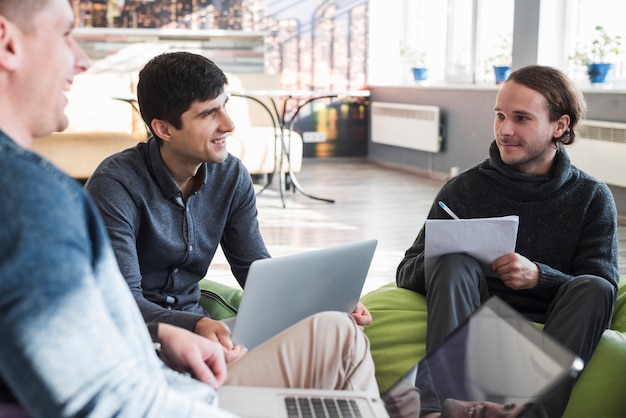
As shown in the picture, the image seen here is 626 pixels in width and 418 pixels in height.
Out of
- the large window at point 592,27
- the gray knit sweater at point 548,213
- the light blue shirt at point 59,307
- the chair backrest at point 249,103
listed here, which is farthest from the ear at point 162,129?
the chair backrest at point 249,103

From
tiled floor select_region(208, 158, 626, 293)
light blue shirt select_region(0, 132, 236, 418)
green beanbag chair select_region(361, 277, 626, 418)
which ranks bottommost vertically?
tiled floor select_region(208, 158, 626, 293)

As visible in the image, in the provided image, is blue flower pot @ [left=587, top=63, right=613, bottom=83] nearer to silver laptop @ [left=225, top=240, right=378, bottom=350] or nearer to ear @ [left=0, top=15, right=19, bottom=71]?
silver laptop @ [left=225, top=240, right=378, bottom=350]

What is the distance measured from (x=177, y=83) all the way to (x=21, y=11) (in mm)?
1107

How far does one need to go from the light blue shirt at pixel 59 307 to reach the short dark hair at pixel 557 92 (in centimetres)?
166

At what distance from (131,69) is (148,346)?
7271mm

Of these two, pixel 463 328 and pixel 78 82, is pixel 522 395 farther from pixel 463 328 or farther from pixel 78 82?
pixel 78 82

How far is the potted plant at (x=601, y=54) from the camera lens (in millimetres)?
5336

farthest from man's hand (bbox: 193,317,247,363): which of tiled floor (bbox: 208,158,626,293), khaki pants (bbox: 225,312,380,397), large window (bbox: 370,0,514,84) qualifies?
large window (bbox: 370,0,514,84)

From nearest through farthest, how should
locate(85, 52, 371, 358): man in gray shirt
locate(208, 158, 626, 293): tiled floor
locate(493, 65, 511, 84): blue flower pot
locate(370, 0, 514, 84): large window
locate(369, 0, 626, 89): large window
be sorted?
1. locate(85, 52, 371, 358): man in gray shirt
2. locate(208, 158, 626, 293): tiled floor
3. locate(369, 0, 626, 89): large window
4. locate(493, 65, 511, 84): blue flower pot
5. locate(370, 0, 514, 84): large window

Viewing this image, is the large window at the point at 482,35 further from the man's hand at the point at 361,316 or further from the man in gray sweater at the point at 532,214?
the man's hand at the point at 361,316

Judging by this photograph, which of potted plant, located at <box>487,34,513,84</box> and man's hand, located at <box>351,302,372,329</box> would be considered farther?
potted plant, located at <box>487,34,513,84</box>

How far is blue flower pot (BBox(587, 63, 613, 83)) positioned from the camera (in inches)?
209

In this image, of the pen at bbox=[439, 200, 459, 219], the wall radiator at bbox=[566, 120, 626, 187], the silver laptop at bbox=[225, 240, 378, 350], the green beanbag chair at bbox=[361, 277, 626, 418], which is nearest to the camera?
the silver laptop at bbox=[225, 240, 378, 350]

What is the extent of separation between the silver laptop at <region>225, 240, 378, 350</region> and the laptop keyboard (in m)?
0.27
